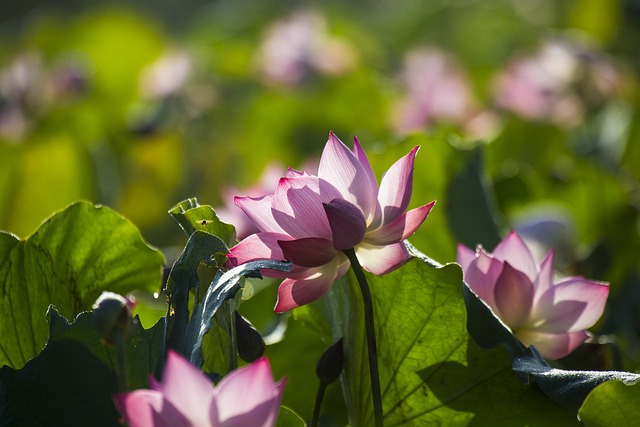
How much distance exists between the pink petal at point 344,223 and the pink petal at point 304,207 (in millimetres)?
14

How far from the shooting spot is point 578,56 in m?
1.74

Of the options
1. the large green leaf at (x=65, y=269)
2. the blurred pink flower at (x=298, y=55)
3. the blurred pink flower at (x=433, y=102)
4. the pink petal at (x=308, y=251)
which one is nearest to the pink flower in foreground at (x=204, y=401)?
the pink petal at (x=308, y=251)

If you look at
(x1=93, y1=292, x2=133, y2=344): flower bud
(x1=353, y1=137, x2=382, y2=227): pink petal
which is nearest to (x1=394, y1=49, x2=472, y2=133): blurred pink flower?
(x1=353, y1=137, x2=382, y2=227): pink petal

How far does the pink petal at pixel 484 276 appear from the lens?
2.31ft

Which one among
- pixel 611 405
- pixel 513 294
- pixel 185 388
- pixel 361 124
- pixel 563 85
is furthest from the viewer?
pixel 361 124

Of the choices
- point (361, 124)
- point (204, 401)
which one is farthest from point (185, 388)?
point (361, 124)

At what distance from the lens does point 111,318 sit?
512 millimetres

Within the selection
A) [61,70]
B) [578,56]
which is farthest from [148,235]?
[578,56]

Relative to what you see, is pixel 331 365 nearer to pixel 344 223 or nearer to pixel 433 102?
pixel 344 223

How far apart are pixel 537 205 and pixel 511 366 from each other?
0.60m

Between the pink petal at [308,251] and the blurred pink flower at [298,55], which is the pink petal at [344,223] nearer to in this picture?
the pink petal at [308,251]

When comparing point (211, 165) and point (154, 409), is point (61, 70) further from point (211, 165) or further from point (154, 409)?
point (154, 409)

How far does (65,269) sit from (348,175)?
0.24 metres

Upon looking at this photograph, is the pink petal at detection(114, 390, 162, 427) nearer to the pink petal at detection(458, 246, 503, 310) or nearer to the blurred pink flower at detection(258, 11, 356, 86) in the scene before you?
the pink petal at detection(458, 246, 503, 310)
